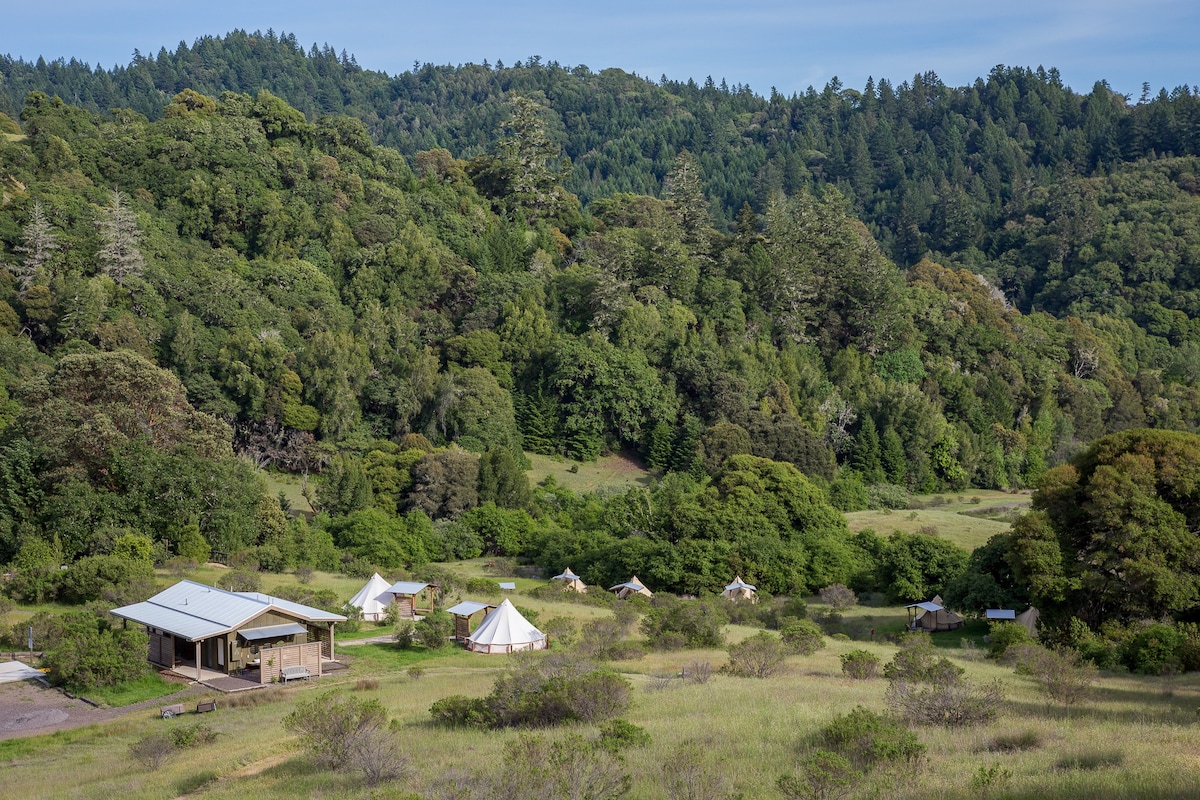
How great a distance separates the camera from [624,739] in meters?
15.4

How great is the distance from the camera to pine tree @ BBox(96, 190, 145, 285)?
64.2 meters

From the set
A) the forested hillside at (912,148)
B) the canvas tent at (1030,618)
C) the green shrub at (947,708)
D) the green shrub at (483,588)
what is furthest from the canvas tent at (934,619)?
the forested hillside at (912,148)

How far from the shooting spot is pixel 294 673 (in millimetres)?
27469

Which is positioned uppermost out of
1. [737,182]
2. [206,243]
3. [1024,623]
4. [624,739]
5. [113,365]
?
[737,182]

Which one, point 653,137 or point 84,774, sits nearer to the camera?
point 84,774

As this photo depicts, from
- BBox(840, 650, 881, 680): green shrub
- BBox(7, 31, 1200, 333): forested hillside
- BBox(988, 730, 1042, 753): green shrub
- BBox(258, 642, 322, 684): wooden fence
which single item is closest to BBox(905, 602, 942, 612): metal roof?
BBox(840, 650, 881, 680): green shrub

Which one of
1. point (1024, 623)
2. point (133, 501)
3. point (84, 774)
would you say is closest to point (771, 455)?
point (1024, 623)

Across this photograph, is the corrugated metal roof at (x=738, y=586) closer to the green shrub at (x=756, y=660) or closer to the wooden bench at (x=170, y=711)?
the green shrub at (x=756, y=660)

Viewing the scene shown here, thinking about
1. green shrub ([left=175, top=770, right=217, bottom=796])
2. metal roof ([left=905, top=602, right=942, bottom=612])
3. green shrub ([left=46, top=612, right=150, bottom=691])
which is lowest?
metal roof ([left=905, top=602, right=942, bottom=612])

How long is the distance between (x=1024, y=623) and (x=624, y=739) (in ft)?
73.8

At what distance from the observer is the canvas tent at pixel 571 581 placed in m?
45.2

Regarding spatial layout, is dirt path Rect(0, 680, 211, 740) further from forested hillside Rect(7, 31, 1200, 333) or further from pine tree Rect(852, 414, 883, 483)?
forested hillside Rect(7, 31, 1200, 333)

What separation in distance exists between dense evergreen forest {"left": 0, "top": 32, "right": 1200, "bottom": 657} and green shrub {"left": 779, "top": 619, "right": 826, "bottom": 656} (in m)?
9.76

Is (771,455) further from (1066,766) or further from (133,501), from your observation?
(1066,766)
